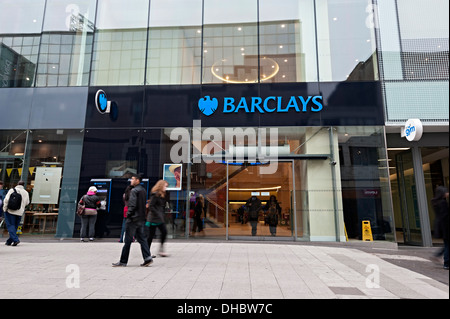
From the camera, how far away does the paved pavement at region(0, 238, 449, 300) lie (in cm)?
411

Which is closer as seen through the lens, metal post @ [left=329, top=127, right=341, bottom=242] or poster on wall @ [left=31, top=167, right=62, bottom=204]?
metal post @ [left=329, top=127, right=341, bottom=242]

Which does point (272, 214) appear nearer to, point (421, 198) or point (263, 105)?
point (263, 105)

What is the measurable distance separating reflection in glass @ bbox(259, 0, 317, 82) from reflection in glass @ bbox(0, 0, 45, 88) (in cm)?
1029

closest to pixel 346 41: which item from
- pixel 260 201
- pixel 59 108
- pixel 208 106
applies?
pixel 208 106

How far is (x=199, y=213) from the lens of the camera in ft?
38.2

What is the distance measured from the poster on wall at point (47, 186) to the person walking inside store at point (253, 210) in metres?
7.85

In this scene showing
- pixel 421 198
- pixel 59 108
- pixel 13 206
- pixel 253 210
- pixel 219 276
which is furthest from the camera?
pixel 59 108

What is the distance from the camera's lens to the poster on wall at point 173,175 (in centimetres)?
1184

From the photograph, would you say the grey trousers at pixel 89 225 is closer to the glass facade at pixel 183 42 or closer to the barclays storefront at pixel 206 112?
the barclays storefront at pixel 206 112

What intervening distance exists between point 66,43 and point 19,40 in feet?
7.59

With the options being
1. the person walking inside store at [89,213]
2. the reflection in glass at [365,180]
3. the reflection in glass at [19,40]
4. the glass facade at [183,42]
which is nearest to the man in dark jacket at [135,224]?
the person walking inside store at [89,213]

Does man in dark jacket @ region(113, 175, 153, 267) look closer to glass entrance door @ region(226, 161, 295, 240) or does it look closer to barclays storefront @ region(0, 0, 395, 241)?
barclays storefront @ region(0, 0, 395, 241)

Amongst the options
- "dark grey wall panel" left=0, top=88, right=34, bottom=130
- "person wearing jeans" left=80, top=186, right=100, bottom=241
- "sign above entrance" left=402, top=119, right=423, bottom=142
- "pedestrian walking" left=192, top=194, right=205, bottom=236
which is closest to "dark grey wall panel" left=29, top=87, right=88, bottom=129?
"dark grey wall panel" left=0, top=88, right=34, bottom=130
